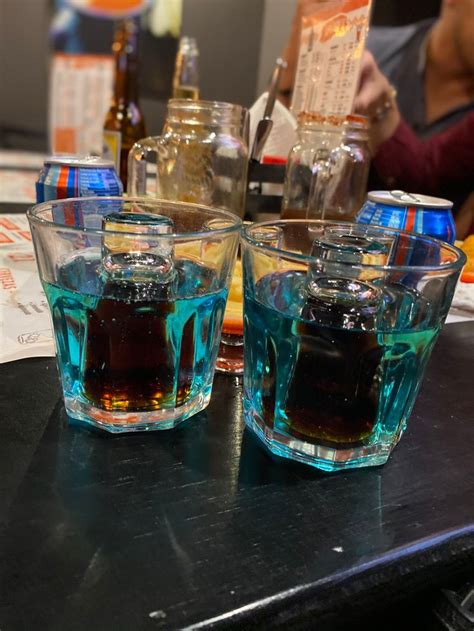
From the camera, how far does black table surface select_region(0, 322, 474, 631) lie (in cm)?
27

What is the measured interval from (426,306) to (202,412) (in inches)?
7.5

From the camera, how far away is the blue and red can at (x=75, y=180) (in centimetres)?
78

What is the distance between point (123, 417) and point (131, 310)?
0.08m

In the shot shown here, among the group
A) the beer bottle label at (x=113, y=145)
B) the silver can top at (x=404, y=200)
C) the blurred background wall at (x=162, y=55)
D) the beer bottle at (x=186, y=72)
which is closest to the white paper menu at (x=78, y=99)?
the blurred background wall at (x=162, y=55)

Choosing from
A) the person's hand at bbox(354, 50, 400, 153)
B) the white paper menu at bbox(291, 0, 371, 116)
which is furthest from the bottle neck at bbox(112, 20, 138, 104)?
the person's hand at bbox(354, 50, 400, 153)

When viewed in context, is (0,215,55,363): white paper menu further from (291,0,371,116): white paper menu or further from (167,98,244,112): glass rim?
(291,0,371,116): white paper menu

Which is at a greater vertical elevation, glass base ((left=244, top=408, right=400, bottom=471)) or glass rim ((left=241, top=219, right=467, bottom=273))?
glass rim ((left=241, top=219, right=467, bottom=273))

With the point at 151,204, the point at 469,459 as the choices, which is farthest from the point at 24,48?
the point at 469,459

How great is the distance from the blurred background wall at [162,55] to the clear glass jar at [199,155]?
1987mm

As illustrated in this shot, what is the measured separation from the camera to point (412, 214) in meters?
0.71

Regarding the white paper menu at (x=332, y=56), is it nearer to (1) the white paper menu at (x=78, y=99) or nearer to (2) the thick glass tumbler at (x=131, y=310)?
(2) the thick glass tumbler at (x=131, y=310)

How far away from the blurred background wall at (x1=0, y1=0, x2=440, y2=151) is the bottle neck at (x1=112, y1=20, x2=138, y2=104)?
1.43m

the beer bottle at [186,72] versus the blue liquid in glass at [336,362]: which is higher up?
the beer bottle at [186,72]

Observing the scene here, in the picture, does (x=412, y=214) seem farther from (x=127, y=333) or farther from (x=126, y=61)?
(x=126, y=61)
